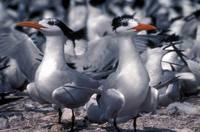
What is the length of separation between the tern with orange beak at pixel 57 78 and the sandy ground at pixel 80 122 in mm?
347

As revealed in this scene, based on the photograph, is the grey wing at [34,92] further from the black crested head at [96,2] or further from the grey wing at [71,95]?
the black crested head at [96,2]

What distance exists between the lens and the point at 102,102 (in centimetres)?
520

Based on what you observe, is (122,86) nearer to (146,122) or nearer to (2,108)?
(146,122)

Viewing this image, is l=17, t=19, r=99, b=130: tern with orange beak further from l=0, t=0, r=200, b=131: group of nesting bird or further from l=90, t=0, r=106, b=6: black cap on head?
l=90, t=0, r=106, b=6: black cap on head

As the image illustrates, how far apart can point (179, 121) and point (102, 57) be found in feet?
4.40

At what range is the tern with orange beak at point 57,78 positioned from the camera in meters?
5.39

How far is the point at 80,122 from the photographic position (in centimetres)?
600

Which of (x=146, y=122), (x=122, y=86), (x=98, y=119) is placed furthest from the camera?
(x=146, y=122)

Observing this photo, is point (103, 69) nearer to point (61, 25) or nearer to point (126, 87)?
point (61, 25)

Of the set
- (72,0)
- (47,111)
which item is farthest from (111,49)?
(72,0)

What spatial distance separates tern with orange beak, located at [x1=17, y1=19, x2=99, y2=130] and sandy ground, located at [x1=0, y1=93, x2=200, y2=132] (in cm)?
35

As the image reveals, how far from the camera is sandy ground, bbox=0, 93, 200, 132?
18.9 feet

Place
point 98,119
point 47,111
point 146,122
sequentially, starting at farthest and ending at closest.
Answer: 1. point 47,111
2. point 146,122
3. point 98,119

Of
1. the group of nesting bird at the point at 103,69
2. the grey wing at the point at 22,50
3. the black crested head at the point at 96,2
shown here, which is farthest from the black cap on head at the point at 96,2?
the grey wing at the point at 22,50
